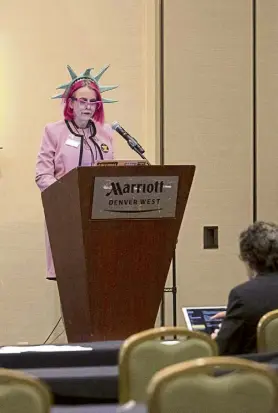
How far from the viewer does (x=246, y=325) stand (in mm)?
3021

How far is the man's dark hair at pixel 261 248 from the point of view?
3.19 meters

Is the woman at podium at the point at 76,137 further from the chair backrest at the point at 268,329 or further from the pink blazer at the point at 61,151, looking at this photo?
the chair backrest at the point at 268,329

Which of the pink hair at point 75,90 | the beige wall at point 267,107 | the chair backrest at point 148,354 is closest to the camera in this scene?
the chair backrest at point 148,354

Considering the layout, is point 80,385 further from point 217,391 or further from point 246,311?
point 217,391

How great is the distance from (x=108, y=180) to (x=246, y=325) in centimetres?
88

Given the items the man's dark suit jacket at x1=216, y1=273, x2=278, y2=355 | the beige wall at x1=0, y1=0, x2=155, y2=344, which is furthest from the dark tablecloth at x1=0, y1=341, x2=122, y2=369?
the beige wall at x1=0, y1=0, x2=155, y2=344

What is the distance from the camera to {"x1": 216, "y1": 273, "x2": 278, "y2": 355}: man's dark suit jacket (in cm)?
301

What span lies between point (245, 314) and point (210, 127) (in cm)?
311

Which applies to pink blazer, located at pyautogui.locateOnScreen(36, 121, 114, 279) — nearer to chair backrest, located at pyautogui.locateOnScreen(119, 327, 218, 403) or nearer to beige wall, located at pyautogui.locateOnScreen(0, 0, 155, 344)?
beige wall, located at pyautogui.locateOnScreen(0, 0, 155, 344)

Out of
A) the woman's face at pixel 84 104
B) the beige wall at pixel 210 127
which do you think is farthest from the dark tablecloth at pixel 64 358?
the beige wall at pixel 210 127

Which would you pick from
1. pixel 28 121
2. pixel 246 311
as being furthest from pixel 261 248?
pixel 28 121

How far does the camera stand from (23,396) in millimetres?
1910

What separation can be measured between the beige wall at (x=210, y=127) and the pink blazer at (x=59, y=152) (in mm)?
1549

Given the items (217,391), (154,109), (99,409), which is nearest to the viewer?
(217,391)
